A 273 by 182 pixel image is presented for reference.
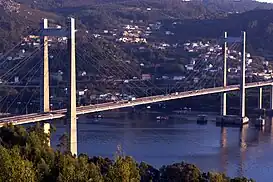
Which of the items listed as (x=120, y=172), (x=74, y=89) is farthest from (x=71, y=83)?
(x=120, y=172)

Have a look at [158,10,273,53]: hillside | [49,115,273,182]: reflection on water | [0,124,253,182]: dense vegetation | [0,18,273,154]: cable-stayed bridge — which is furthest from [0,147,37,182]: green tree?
[158,10,273,53]: hillside

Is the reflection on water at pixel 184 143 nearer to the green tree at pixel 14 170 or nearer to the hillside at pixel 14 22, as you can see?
the green tree at pixel 14 170

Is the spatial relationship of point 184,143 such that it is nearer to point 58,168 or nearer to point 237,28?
point 58,168

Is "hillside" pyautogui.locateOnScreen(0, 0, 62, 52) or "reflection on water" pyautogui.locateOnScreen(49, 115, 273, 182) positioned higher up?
"hillside" pyautogui.locateOnScreen(0, 0, 62, 52)

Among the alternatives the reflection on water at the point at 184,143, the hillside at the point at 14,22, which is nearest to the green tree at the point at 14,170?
the reflection on water at the point at 184,143

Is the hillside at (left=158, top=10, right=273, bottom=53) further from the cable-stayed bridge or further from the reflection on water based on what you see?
the reflection on water

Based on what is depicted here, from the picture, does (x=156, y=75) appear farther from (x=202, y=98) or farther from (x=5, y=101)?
(x=5, y=101)
